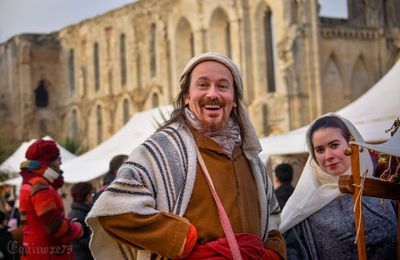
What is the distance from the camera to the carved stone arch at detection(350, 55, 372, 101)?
2984 cm

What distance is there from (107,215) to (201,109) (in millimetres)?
688

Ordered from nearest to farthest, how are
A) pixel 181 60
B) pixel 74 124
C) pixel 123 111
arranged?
pixel 181 60
pixel 123 111
pixel 74 124

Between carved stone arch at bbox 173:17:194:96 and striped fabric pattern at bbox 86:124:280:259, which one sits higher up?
carved stone arch at bbox 173:17:194:96

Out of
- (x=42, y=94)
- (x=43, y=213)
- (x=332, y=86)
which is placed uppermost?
(x=42, y=94)

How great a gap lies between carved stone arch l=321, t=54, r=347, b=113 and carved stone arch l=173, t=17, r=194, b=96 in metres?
7.34

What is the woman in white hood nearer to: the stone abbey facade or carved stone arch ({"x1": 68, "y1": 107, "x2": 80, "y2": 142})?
the stone abbey facade

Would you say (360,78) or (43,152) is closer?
(43,152)

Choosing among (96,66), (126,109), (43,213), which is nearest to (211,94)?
(43,213)

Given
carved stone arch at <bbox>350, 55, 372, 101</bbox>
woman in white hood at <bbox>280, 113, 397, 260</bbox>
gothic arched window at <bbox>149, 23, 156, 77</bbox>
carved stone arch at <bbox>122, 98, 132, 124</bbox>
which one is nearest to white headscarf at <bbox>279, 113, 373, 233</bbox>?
woman in white hood at <bbox>280, 113, 397, 260</bbox>

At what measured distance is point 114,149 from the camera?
49.5 feet

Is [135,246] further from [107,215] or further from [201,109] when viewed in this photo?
[201,109]

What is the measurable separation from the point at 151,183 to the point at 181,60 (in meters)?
30.4

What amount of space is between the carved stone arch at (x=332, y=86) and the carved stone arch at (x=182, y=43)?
7.34 m

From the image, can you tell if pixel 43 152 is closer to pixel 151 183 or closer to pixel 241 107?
pixel 241 107
